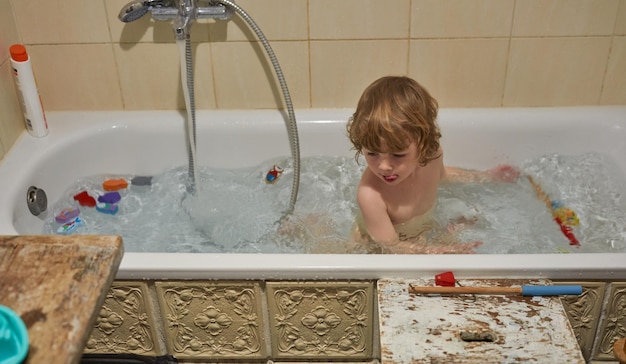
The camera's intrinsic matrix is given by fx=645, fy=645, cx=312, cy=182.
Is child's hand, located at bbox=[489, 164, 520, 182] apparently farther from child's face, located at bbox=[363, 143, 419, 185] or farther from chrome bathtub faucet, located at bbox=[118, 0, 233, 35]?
chrome bathtub faucet, located at bbox=[118, 0, 233, 35]

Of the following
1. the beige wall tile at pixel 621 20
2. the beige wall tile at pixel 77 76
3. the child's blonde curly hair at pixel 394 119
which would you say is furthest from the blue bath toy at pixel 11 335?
the beige wall tile at pixel 621 20

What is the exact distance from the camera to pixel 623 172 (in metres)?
1.86

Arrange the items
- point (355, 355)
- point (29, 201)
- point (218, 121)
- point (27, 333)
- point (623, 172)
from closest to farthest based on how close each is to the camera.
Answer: point (27, 333)
point (355, 355)
point (29, 201)
point (623, 172)
point (218, 121)

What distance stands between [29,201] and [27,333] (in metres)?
1.14

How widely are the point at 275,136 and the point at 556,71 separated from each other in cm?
87

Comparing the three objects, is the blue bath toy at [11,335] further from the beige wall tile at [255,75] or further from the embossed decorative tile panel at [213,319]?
the beige wall tile at [255,75]

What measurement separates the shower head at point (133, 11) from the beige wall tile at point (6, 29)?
351 mm

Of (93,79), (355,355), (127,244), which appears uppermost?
(93,79)

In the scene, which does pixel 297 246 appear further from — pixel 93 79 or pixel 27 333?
pixel 27 333

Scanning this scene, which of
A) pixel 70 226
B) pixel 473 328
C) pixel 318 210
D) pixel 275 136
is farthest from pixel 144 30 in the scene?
pixel 473 328

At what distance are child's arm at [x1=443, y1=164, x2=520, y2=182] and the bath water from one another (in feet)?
0.07

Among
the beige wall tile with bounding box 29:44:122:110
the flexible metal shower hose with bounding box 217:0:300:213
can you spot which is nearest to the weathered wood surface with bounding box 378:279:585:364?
the flexible metal shower hose with bounding box 217:0:300:213

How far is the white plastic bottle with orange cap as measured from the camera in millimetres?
1780

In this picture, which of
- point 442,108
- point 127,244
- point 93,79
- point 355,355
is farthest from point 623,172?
point 93,79
